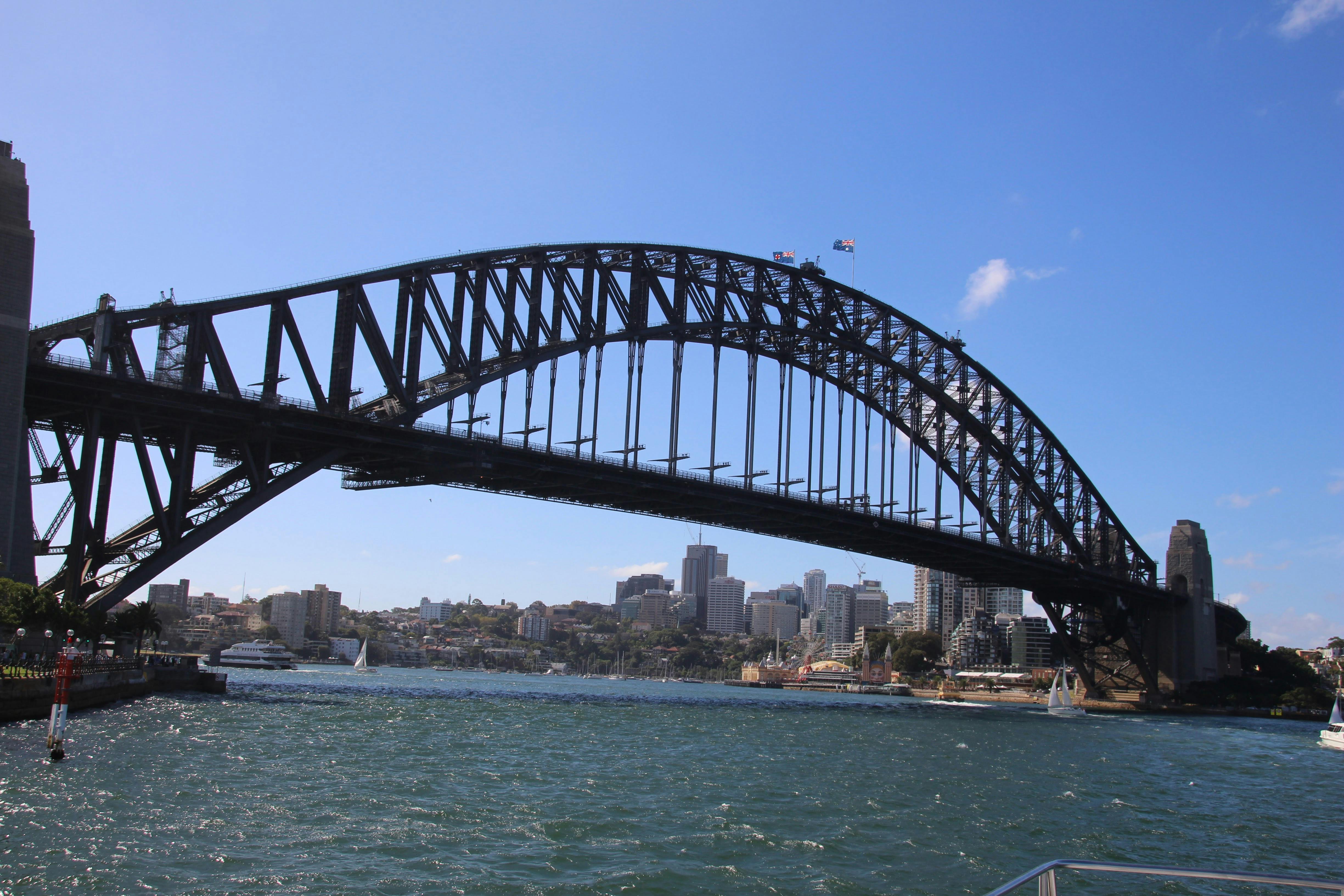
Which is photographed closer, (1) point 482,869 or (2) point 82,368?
(1) point 482,869

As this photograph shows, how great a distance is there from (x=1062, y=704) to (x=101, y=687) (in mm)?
71581

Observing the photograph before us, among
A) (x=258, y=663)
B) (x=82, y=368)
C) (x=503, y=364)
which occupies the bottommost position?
(x=258, y=663)

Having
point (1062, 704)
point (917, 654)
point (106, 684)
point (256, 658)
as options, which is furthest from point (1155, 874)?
point (917, 654)

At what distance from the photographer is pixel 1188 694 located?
306 feet

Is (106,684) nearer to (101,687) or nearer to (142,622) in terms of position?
(101,687)

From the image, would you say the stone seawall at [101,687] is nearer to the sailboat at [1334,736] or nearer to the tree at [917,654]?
the sailboat at [1334,736]

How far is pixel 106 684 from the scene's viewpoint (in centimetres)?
4097

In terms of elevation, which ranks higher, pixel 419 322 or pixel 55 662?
pixel 419 322

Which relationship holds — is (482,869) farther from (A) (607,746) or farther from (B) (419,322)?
(B) (419,322)

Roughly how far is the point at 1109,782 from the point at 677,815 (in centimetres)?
1770

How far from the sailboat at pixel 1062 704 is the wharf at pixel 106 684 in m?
60.5

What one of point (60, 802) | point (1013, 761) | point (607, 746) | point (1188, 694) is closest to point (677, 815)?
point (60, 802)

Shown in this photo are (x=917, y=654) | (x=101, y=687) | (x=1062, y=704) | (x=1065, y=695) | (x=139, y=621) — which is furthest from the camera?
(x=917, y=654)

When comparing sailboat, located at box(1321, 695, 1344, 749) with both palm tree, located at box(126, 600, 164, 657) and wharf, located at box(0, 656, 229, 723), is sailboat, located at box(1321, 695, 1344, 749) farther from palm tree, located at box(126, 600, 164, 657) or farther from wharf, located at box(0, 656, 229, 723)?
palm tree, located at box(126, 600, 164, 657)
